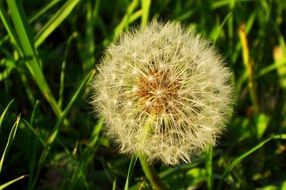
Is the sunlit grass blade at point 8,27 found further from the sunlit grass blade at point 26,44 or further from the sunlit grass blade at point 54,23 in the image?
→ the sunlit grass blade at point 54,23

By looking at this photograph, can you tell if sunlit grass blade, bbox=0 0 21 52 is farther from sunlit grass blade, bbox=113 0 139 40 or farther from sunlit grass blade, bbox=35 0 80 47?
sunlit grass blade, bbox=113 0 139 40

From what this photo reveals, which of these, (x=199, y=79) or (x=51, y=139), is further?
(x=51, y=139)

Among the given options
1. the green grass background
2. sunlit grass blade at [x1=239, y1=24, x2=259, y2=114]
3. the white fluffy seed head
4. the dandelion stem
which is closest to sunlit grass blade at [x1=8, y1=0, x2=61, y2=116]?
the green grass background

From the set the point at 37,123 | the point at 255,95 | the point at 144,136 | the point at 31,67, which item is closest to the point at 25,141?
the point at 37,123

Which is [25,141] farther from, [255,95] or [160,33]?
[255,95]

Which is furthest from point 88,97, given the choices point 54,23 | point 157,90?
point 157,90

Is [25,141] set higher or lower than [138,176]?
higher

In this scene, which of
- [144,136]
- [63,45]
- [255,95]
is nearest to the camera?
[144,136]

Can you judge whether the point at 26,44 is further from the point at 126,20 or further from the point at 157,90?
the point at 157,90

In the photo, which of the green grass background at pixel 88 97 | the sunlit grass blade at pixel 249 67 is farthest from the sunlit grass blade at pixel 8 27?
the sunlit grass blade at pixel 249 67
